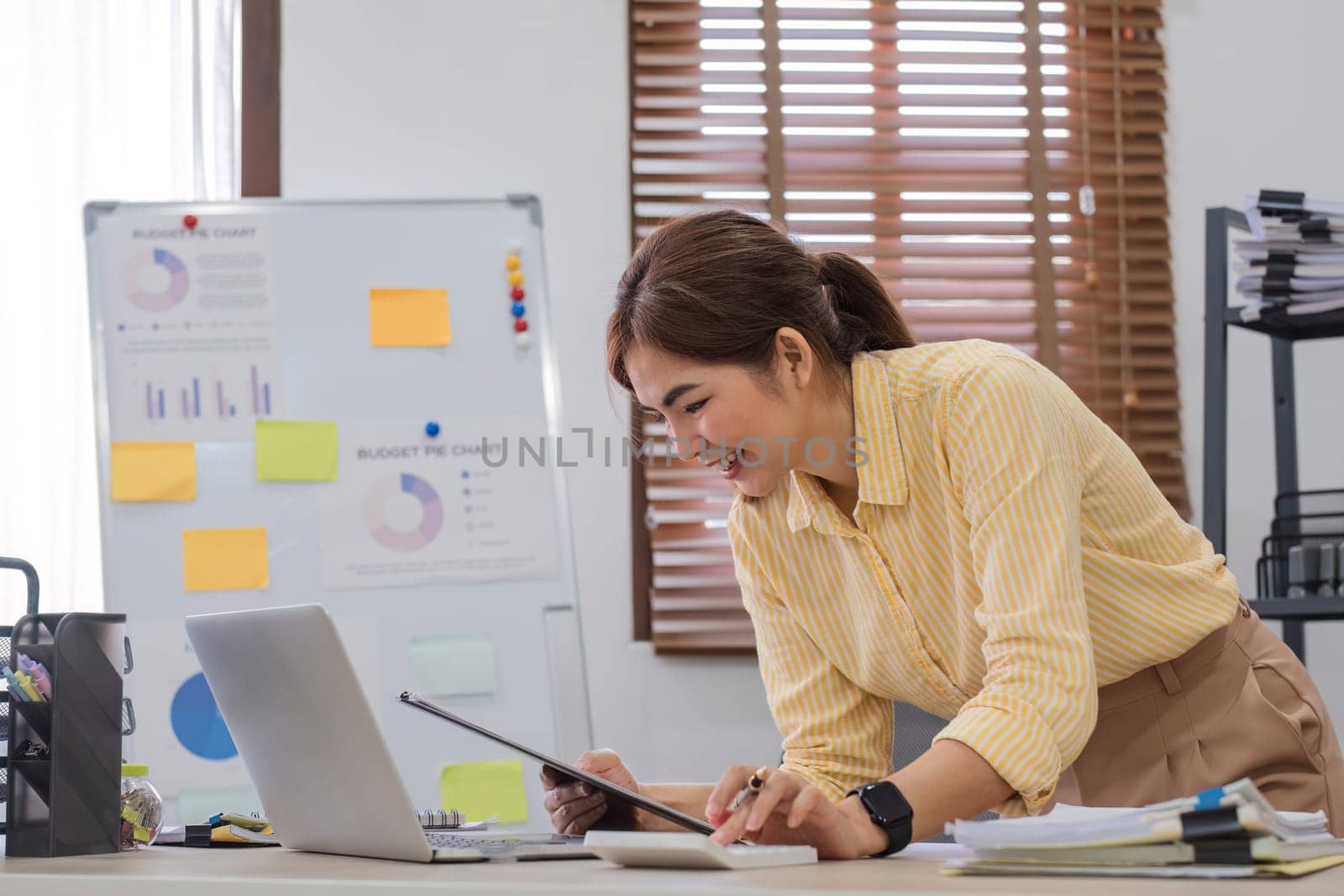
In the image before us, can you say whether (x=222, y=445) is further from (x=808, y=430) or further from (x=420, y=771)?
(x=808, y=430)

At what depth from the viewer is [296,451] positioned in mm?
2305

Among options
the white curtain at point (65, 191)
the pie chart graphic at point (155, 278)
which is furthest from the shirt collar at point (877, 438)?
the white curtain at point (65, 191)

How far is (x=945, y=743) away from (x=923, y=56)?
203cm

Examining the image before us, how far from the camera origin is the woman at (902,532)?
120 cm

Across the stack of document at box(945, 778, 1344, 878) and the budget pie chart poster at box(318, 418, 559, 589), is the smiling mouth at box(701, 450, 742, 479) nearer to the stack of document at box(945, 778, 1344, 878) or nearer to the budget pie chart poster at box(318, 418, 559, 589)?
the stack of document at box(945, 778, 1344, 878)

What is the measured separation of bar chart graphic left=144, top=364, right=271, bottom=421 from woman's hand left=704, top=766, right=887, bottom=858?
5.16 feet

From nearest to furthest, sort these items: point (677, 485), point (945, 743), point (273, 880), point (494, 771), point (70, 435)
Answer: point (273, 880), point (945, 743), point (494, 771), point (70, 435), point (677, 485)

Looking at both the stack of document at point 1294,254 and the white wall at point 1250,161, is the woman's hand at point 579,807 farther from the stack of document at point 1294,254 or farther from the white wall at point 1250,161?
the white wall at point 1250,161

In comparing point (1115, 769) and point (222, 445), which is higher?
point (222, 445)

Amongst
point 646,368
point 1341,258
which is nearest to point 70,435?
point 646,368

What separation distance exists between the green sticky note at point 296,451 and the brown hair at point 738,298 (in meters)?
→ 1.05

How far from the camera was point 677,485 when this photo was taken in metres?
2.60

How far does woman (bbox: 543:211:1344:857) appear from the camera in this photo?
1.20 meters

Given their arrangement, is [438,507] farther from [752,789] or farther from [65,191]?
[752,789]
